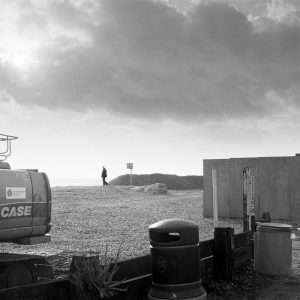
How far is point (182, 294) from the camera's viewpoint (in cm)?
678

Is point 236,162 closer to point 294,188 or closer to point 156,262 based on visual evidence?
point 294,188

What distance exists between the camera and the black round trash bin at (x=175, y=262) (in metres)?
6.80

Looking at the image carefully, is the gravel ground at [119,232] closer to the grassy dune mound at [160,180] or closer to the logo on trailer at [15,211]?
the logo on trailer at [15,211]

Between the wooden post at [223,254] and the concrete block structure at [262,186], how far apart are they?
1028cm

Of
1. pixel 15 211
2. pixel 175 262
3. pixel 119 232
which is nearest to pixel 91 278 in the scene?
pixel 175 262

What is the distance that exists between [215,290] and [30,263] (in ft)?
10.3

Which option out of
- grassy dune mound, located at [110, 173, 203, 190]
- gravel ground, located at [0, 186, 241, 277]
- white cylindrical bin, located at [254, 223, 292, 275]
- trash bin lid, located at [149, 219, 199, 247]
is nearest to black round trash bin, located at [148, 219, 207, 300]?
trash bin lid, located at [149, 219, 199, 247]

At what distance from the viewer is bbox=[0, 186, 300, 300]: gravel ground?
29.9ft

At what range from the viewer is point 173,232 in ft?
22.4

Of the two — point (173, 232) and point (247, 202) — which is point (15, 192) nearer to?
point (173, 232)

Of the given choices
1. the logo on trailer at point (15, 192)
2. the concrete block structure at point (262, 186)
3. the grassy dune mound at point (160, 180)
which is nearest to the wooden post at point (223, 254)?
the logo on trailer at point (15, 192)

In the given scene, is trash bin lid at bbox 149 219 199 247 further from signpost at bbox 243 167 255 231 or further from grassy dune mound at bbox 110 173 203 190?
grassy dune mound at bbox 110 173 203 190

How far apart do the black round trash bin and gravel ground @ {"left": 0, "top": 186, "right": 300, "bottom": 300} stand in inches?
38.4

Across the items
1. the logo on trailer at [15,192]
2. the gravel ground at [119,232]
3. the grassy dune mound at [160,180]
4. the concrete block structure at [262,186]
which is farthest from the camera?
the grassy dune mound at [160,180]
